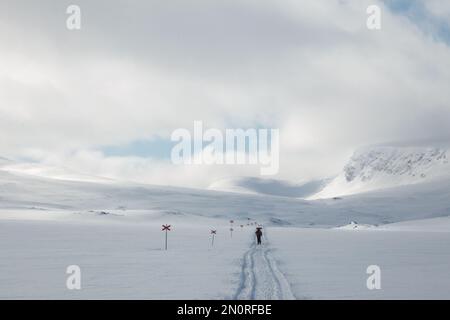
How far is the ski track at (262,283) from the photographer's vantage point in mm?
12749

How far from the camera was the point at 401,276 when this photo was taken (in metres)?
17.4

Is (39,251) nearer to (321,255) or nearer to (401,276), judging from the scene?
(321,255)

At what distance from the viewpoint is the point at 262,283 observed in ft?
48.8

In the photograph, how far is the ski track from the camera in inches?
502

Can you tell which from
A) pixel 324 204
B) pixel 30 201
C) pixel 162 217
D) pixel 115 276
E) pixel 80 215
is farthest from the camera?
pixel 324 204

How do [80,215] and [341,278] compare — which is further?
[80,215]

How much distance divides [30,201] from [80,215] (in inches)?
2857
